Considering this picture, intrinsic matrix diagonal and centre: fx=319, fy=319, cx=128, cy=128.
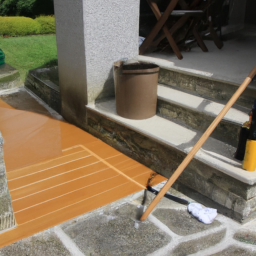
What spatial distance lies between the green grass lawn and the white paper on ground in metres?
4.66

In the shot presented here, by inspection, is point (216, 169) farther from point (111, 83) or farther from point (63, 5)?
point (63, 5)

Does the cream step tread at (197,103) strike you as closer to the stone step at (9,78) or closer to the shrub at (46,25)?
the stone step at (9,78)

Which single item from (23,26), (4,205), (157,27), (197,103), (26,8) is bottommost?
(4,205)

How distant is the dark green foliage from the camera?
12297mm

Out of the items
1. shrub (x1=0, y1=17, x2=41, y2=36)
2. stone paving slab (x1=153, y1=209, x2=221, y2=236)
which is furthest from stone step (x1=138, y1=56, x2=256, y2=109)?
shrub (x1=0, y1=17, x2=41, y2=36)

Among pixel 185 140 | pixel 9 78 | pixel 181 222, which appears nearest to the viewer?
pixel 181 222

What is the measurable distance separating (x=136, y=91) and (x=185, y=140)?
834 millimetres

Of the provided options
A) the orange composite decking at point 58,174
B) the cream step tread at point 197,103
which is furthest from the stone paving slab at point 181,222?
the cream step tread at point 197,103

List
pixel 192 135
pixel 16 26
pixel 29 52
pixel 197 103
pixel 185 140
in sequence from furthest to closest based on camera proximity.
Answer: pixel 16 26
pixel 29 52
pixel 197 103
pixel 192 135
pixel 185 140

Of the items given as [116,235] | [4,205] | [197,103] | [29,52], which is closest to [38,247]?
[4,205]

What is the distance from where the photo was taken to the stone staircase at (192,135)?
2689mm

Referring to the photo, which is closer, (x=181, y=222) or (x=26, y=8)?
(x=181, y=222)

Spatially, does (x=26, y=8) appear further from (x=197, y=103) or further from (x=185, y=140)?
(x=185, y=140)

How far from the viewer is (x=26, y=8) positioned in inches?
487
